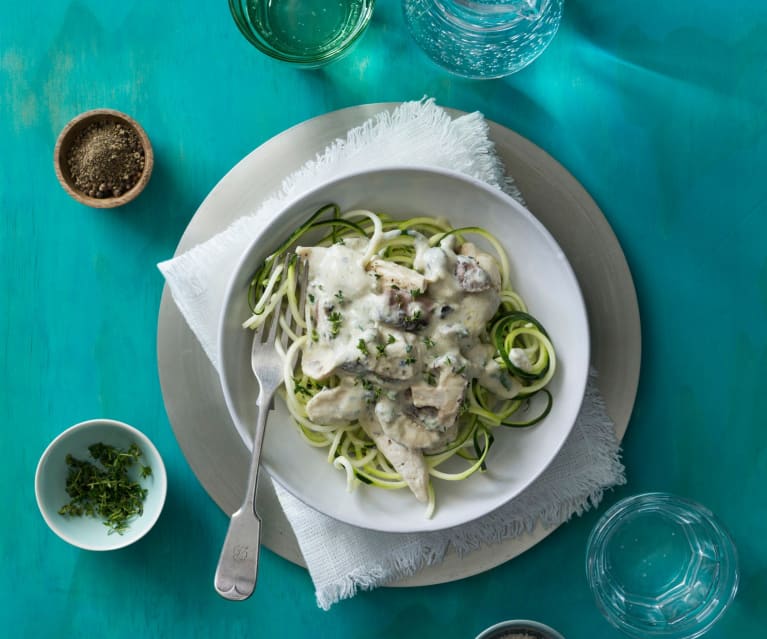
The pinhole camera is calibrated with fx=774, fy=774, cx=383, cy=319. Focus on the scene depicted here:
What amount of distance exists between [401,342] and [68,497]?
1162mm

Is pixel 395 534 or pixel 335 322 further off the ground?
pixel 335 322

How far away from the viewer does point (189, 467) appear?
2248mm

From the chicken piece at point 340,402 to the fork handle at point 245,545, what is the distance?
13 centimetres

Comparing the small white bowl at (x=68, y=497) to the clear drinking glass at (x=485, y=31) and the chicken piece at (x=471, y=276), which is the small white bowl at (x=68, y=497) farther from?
the clear drinking glass at (x=485, y=31)

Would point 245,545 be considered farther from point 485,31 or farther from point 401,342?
point 485,31

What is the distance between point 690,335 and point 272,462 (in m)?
1.25

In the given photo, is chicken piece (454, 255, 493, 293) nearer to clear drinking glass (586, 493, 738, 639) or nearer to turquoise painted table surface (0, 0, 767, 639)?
turquoise painted table surface (0, 0, 767, 639)

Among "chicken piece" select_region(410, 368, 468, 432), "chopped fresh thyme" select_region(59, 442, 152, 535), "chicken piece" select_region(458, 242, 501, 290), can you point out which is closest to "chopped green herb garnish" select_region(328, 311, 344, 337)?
"chicken piece" select_region(410, 368, 468, 432)

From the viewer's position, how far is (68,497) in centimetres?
226

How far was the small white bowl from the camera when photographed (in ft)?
7.15

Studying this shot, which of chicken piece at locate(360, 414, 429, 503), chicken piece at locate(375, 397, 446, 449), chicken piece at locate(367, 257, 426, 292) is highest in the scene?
chicken piece at locate(367, 257, 426, 292)

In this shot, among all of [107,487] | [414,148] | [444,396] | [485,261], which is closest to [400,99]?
[414,148]

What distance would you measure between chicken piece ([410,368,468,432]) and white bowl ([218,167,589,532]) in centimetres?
23

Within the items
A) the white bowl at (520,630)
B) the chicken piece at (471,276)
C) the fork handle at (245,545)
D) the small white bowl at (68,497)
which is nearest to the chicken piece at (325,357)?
the fork handle at (245,545)
